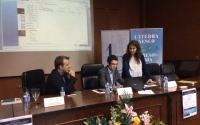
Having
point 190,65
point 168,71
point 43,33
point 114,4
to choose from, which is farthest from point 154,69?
point 114,4

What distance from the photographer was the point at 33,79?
278 cm

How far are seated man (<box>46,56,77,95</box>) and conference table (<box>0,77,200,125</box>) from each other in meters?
0.28

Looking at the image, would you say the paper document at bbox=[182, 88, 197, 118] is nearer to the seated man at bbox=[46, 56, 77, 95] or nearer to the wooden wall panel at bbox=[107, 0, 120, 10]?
the seated man at bbox=[46, 56, 77, 95]

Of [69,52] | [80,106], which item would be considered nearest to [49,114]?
[80,106]

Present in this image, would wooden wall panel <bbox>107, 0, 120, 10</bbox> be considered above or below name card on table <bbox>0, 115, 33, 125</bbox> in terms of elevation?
above

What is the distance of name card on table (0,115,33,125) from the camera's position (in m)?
1.62

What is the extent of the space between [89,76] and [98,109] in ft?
4.46

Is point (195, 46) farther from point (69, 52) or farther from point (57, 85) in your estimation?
point (57, 85)

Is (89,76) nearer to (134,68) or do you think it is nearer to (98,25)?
(134,68)

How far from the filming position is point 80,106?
6.40 feet

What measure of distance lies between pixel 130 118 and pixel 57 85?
1.21 m

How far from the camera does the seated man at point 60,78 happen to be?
262 cm

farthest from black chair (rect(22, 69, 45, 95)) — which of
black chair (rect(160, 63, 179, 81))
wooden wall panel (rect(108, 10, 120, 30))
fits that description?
wooden wall panel (rect(108, 10, 120, 30))

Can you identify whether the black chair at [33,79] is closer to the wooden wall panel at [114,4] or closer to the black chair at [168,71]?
the black chair at [168,71]
